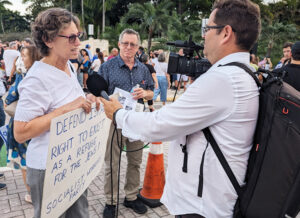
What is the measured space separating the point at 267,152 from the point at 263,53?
29.4 meters

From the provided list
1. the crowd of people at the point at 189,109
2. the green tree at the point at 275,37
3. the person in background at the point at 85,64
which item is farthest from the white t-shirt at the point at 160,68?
the green tree at the point at 275,37

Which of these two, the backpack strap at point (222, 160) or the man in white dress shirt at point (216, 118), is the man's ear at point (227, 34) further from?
the backpack strap at point (222, 160)

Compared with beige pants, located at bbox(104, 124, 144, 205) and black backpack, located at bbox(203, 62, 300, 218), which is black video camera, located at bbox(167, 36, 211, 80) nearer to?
black backpack, located at bbox(203, 62, 300, 218)

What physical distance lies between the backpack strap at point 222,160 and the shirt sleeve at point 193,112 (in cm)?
6

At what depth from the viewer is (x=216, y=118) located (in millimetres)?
1411

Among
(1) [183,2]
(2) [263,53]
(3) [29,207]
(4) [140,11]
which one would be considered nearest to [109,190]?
(3) [29,207]

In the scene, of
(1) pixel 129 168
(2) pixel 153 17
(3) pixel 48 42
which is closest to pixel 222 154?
(3) pixel 48 42

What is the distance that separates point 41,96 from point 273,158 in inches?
57.1

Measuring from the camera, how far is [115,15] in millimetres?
38625

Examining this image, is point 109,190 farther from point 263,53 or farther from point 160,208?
point 263,53

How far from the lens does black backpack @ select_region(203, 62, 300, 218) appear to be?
1.28 m

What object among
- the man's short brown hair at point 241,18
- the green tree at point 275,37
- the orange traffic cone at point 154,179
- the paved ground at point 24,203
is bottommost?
the paved ground at point 24,203

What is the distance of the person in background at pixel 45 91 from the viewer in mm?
1744

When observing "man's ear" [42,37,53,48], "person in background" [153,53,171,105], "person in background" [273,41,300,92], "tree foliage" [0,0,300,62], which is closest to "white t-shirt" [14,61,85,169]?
"man's ear" [42,37,53,48]
